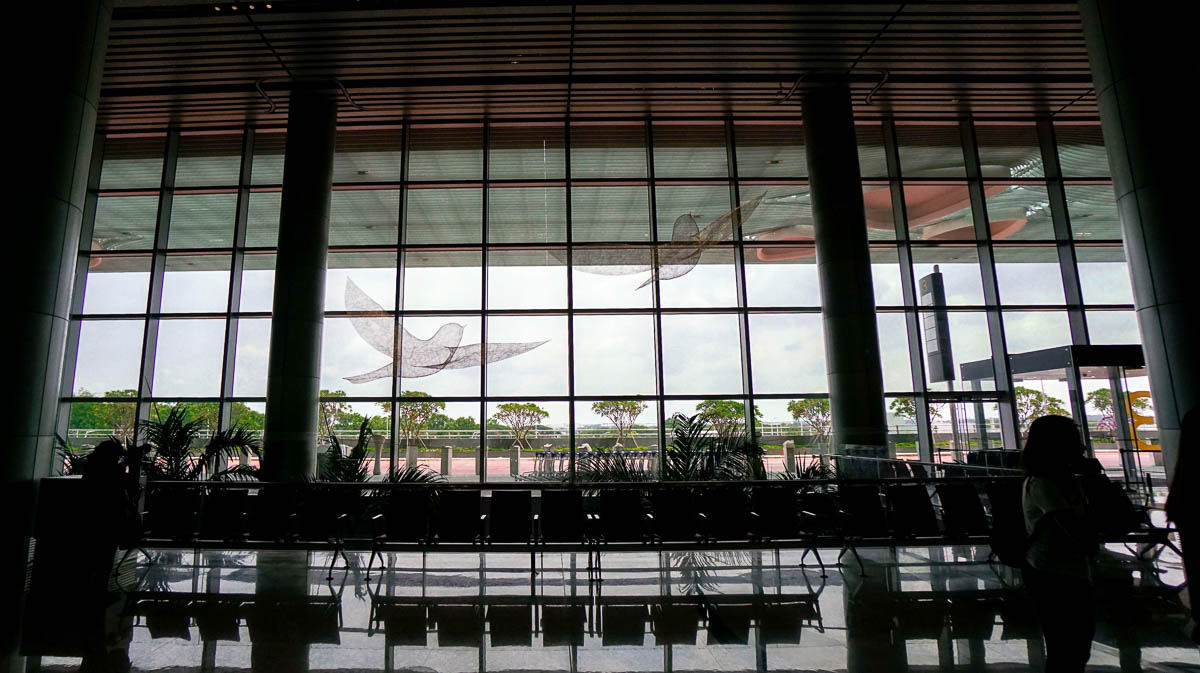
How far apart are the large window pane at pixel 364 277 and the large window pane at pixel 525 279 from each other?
2.09 metres

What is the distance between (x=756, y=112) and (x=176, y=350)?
1336 centimetres

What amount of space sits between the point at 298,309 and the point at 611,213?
6617 millimetres

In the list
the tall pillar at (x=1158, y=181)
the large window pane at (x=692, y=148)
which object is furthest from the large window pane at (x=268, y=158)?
the tall pillar at (x=1158, y=181)

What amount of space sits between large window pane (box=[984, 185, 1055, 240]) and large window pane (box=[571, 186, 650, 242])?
762 cm

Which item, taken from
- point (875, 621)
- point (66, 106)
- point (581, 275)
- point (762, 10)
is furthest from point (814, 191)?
point (66, 106)

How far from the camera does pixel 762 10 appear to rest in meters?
9.27

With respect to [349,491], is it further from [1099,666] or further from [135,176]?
[135,176]

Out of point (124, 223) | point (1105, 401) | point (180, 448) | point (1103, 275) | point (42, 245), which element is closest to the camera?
point (42, 245)

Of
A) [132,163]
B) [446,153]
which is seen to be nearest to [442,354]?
[446,153]

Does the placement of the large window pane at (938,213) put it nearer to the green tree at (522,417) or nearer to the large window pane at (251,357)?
the green tree at (522,417)

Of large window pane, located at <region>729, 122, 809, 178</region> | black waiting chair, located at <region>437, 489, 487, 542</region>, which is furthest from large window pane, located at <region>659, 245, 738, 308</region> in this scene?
black waiting chair, located at <region>437, 489, 487, 542</region>

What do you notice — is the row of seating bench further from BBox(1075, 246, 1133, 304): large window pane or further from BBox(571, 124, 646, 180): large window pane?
BBox(571, 124, 646, 180): large window pane

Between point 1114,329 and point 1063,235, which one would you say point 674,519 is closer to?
point 1114,329

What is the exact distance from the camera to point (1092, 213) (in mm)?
12711
